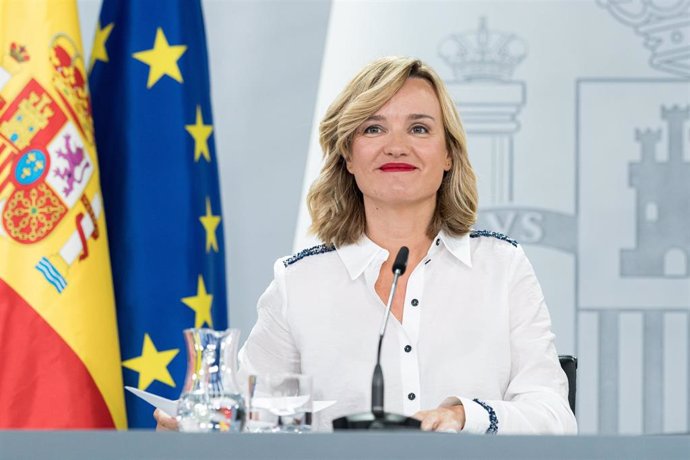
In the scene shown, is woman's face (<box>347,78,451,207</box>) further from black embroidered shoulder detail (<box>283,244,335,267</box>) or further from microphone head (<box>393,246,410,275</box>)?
microphone head (<box>393,246,410,275</box>)

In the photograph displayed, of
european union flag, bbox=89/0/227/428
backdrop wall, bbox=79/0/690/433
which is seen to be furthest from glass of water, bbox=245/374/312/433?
backdrop wall, bbox=79/0/690/433

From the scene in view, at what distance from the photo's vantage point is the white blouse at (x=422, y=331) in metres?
2.38

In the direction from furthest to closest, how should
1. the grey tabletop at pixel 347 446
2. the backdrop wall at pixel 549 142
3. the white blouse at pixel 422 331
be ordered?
the backdrop wall at pixel 549 142
the white blouse at pixel 422 331
the grey tabletop at pixel 347 446

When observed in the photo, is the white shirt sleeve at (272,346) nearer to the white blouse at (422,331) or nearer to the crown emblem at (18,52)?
the white blouse at (422,331)

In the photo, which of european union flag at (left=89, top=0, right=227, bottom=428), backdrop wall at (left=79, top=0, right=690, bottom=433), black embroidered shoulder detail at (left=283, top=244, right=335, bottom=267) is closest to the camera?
black embroidered shoulder detail at (left=283, top=244, right=335, bottom=267)

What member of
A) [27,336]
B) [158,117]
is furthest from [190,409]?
[158,117]

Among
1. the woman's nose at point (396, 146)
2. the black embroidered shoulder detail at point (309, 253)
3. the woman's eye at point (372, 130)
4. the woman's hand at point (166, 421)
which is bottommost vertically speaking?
the woman's hand at point (166, 421)

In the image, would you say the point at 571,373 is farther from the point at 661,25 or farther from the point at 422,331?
the point at 661,25

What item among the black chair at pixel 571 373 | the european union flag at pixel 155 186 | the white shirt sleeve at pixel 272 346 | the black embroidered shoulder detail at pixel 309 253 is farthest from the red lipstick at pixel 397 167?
the european union flag at pixel 155 186

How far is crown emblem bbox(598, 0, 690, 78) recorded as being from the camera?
394 centimetres

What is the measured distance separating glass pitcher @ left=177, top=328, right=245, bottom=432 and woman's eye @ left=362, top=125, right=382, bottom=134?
90 centimetres

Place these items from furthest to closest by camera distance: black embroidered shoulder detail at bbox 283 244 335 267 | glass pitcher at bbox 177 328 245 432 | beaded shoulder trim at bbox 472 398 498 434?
black embroidered shoulder detail at bbox 283 244 335 267
beaded shoulder trim at bbox 472 398 498 434
glass pitcher at bbox 177 328 245 432

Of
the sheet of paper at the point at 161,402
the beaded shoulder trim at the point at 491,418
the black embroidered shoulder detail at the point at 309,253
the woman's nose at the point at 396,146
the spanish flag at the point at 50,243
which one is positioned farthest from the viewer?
the spanish flag at the point at 50,243

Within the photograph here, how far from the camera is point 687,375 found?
3.87 meters
